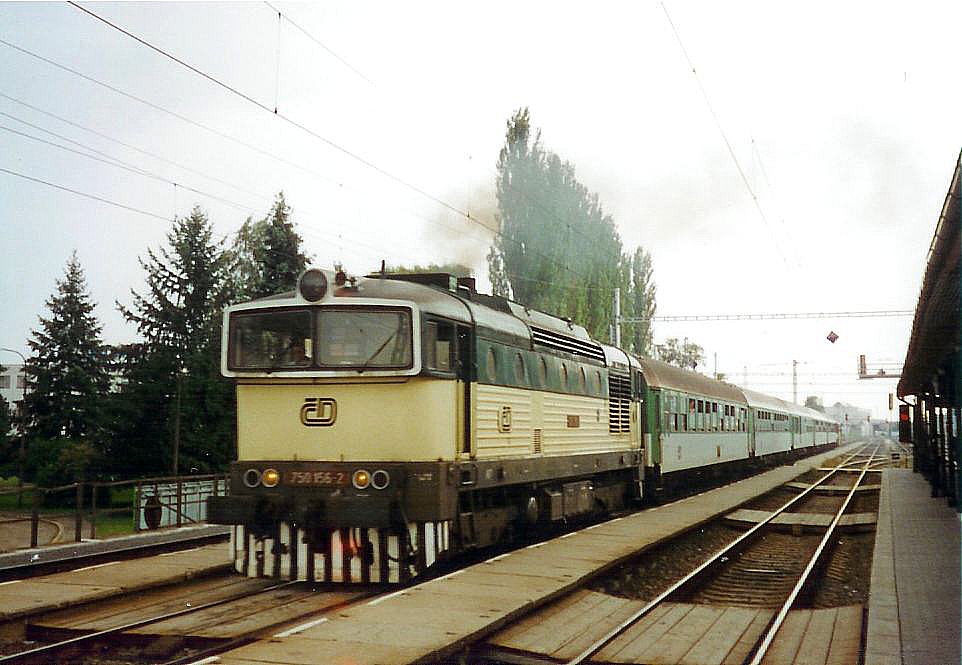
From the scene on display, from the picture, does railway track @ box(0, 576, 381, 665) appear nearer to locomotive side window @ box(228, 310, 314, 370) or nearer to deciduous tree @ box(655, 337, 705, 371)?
locomotive side window @ box(228, 310, 314, 370)

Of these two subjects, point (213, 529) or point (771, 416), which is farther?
point (771, 416)

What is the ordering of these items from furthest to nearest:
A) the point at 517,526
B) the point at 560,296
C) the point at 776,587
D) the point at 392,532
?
the point at 560,296
the point at 517,526
the point at 776,587
the point at 392,532

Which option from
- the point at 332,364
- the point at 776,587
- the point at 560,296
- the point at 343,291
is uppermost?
the point at 560,296

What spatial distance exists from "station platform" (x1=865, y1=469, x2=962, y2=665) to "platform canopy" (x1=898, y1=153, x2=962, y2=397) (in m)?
3.18

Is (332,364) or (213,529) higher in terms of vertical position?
(332,364)

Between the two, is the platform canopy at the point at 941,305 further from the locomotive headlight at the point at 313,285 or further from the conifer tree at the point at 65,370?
the conifer tree at the point at 65,370

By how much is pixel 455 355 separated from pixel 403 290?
3.13 feet

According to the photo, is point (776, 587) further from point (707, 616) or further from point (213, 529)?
point (213, 529)

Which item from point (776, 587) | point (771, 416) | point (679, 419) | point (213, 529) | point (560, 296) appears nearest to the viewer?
point (776, 587)

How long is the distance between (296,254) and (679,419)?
2142 cm

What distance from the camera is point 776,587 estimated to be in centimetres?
1305

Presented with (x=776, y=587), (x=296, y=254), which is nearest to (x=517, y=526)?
(x=776, y=587)

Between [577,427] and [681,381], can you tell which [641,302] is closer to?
[681,381]

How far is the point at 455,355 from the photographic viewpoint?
1096 cm
